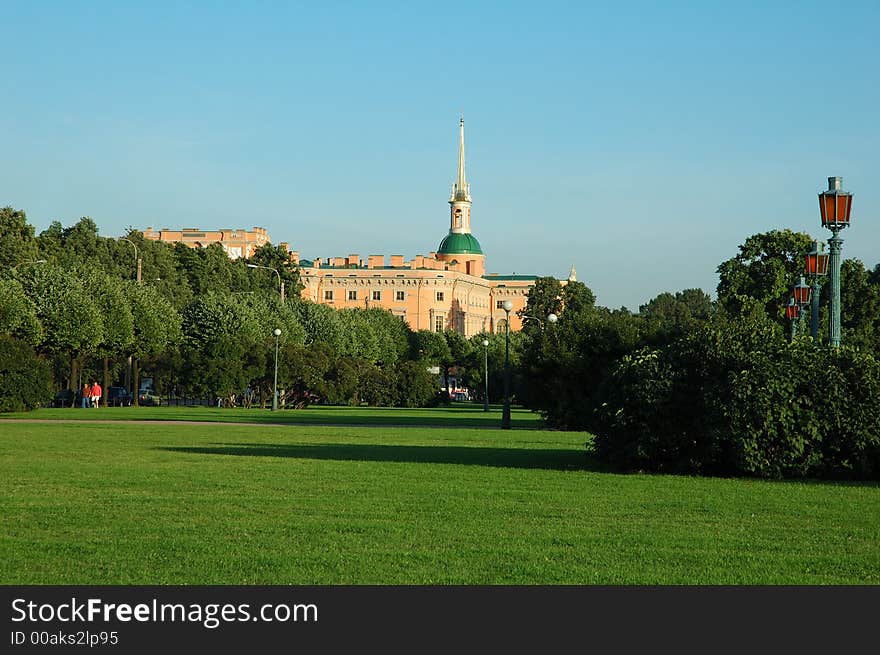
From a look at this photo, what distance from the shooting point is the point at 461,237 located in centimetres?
18688

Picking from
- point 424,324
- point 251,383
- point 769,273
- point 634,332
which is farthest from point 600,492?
point 424,324

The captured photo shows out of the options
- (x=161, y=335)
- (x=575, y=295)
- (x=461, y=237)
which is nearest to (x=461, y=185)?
(x=461, y=237)

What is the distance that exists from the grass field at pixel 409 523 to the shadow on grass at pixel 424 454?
0.53 feet

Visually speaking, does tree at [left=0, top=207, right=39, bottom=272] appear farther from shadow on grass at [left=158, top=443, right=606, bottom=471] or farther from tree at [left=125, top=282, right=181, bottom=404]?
shadow on grass at [left=158, top=443, right=606, bottom=471]

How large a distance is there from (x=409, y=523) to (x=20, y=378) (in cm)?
3529

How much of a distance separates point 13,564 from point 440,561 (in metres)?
3.48

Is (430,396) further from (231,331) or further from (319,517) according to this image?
(319,517)

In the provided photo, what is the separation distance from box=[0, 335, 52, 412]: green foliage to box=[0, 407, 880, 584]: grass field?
2314 centimetres

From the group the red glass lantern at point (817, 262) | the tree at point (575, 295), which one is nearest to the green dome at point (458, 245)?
the tree at point (575, 295)

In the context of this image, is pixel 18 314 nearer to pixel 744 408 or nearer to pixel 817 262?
pixel 817 262

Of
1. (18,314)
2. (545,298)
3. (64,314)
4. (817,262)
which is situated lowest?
(817,262)

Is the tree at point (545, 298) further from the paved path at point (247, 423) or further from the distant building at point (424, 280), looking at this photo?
the paved path at point (247, 423)

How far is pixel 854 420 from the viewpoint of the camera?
62.6ft
